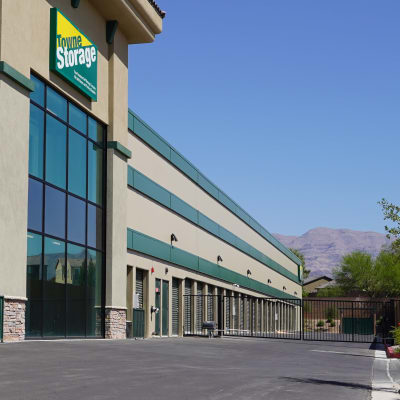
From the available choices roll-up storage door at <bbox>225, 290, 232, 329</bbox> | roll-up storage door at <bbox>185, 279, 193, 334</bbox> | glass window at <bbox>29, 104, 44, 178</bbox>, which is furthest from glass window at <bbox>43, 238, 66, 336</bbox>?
roll-up storage door at <bbox>225, 290, 232, 329</bbox>

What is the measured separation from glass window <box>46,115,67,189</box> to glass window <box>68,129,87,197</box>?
1.89 ft

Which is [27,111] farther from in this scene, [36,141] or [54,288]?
[54,288]

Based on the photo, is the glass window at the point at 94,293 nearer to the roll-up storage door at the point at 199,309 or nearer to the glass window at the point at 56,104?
the glass window at the point at 56,104

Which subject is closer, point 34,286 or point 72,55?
point 34,286

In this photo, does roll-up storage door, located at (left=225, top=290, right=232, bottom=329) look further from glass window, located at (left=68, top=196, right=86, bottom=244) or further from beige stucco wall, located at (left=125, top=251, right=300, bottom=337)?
glass window, located at (left=68, top=196, right=86, bottom=244)

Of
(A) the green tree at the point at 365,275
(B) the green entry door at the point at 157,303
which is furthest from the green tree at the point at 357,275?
(B) the green entry door at the point at 157,303

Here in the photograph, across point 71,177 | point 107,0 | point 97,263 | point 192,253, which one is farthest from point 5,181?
point 192,253

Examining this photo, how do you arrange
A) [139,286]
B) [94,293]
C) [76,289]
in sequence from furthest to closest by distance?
[139,286] → [94,293] → [76,289]

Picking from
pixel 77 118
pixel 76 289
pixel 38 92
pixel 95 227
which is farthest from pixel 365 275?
pixel 38 92

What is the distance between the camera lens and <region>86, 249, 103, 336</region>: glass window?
98.8ft

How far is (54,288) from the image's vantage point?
26.8 meters

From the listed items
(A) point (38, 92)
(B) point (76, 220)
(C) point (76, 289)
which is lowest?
(C) point (76, 289)

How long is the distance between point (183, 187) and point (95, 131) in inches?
587

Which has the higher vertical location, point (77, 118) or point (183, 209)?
point (77, 118)
